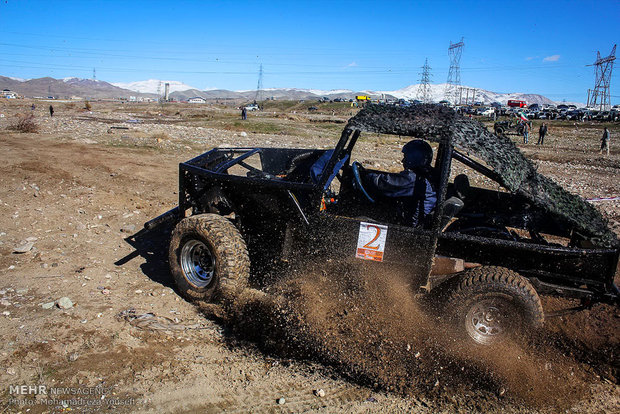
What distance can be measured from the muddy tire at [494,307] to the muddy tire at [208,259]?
197 centimetres

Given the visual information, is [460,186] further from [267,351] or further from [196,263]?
[196,263]

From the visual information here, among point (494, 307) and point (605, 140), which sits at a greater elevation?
point (605, 140)

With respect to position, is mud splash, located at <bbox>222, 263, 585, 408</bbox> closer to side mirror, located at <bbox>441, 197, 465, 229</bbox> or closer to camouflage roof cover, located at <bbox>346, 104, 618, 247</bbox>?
side mirror, located at <bbox>441, 197, 465, 229</bbox>

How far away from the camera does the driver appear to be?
3744mm

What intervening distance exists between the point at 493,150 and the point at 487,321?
4.71 feet

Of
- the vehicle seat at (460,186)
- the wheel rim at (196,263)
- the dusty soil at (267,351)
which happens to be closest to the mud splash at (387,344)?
the dusty soil at (267,351)

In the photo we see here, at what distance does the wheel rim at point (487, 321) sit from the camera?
350cm

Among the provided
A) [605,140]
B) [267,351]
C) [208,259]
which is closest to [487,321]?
[267,351]

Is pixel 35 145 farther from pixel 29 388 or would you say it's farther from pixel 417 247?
pixel 417 247

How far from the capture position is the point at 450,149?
3.47m

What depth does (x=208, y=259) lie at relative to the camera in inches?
177

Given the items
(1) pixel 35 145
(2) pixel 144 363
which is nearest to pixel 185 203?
(2) pixel 144 363

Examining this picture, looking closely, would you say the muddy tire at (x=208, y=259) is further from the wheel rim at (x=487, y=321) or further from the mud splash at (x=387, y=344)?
the wheel rim at (x=487, y=321)

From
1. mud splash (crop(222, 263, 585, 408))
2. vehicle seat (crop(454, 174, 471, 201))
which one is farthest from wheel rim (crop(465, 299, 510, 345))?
vehicle seat (crop(454, 174, 471, 201))
